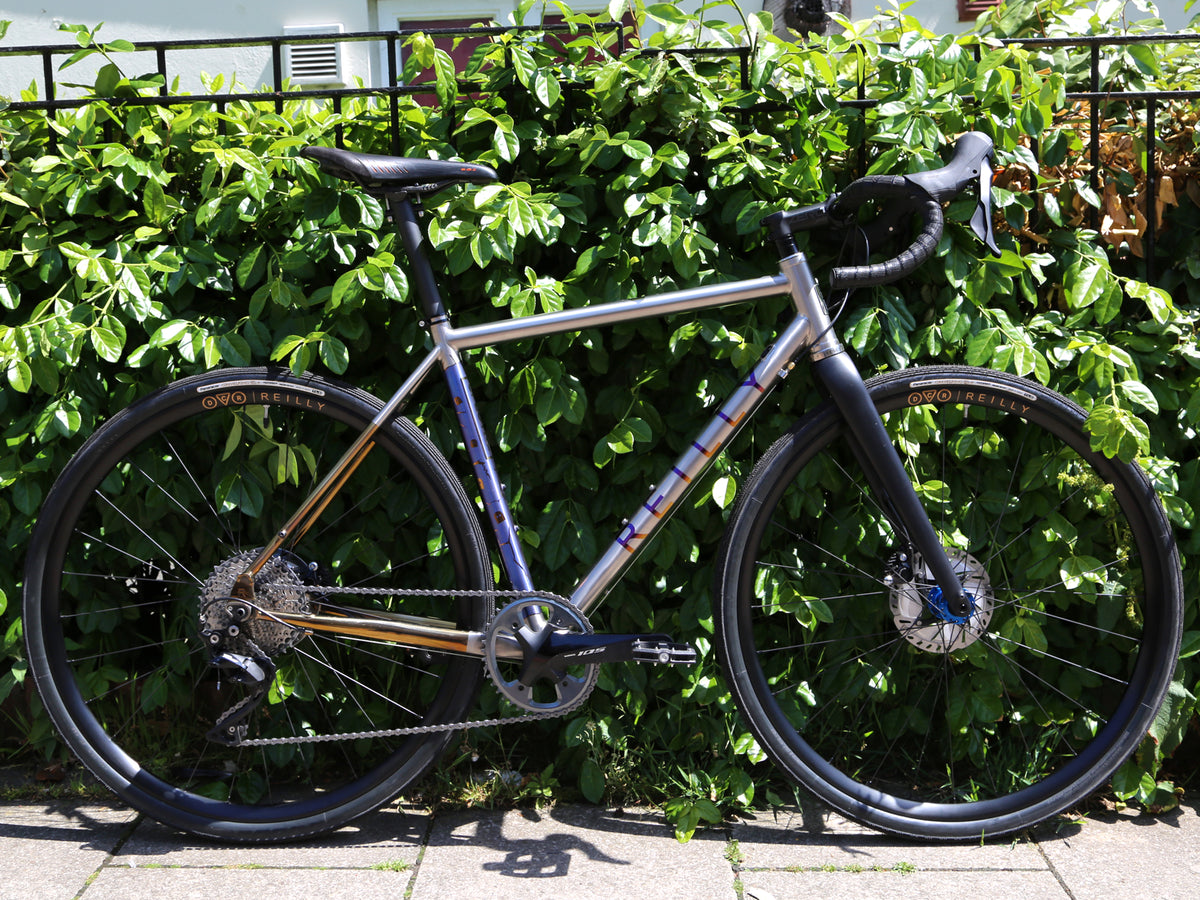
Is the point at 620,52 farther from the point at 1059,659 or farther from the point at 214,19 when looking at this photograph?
the point at 214,19

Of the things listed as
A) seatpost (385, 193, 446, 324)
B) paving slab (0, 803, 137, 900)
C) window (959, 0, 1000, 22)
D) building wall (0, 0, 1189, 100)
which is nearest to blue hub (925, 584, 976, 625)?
seatpost (385, 193, 446, 324)

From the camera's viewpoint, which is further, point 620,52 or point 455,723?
point 620,52

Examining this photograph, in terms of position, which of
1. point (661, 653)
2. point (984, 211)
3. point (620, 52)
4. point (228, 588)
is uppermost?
point (620, 52)

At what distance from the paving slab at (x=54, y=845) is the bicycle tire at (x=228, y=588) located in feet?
0.41

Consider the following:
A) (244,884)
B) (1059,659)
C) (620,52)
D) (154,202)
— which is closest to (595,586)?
(244,884)

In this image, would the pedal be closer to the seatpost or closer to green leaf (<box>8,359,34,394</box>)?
the seatpost

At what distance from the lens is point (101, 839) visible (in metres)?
2.26

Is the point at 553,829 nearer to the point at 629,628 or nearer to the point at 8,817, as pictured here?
the point at 629,628

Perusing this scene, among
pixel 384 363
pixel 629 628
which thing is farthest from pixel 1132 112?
pixel 384 363

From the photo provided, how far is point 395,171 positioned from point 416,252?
0.55 ft

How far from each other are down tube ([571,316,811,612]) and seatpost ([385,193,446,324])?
23.7 inches

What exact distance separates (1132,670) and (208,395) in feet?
7.12

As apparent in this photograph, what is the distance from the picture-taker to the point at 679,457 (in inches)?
88.0

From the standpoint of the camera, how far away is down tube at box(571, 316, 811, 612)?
2186 mm
